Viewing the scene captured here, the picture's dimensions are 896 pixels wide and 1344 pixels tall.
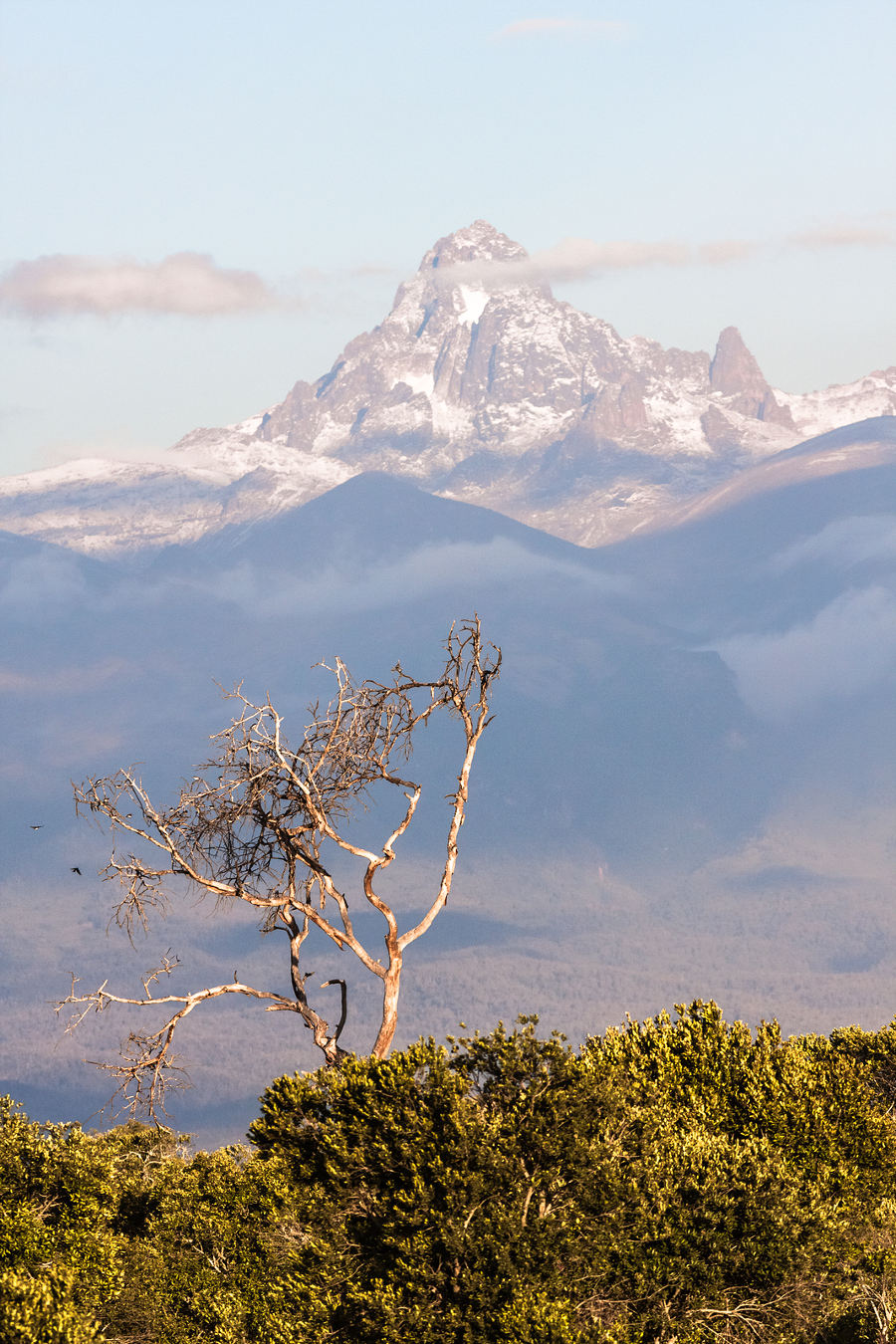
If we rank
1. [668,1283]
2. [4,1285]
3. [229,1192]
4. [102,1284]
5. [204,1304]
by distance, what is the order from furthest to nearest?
[229,1192] < [204,1304] < [102,1284] < [668,1283] < [4,1285]

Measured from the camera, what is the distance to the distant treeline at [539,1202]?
24078 mm

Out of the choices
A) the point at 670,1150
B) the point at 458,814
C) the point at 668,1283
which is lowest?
the point at 668,1283

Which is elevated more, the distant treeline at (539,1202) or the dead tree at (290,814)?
the dead tree at (290,814)

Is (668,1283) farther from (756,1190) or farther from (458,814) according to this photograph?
(458,814)

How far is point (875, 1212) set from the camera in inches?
1303

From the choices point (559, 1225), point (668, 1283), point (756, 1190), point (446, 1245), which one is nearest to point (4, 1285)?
point (446, 1245)

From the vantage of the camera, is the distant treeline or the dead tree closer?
Answer: the dead tree

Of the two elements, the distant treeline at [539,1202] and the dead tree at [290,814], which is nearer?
the dead tree at [290,814]

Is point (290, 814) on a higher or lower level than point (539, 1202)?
higher

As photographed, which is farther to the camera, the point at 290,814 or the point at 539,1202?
the point at 539,1202

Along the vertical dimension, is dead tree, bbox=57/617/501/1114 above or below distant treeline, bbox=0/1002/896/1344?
above

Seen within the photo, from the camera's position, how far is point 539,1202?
25.0 metres

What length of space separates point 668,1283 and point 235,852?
10.7 m

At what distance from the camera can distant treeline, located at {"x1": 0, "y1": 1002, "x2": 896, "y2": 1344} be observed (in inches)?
948
